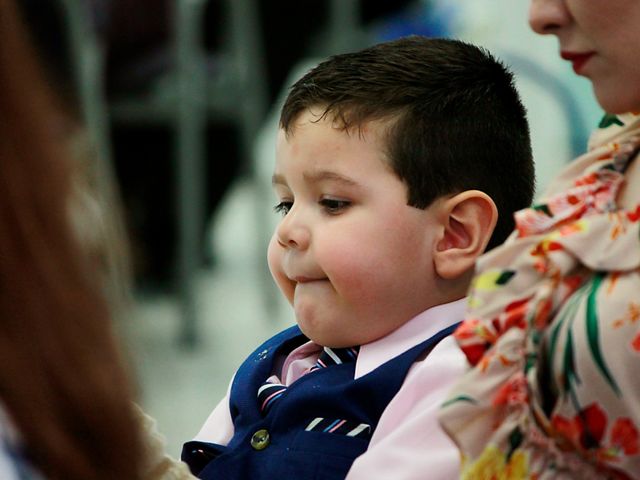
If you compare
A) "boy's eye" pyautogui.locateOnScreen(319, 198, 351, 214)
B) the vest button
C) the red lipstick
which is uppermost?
the red lipstick

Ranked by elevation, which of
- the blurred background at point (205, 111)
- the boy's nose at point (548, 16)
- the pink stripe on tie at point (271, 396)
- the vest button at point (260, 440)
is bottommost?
the blurred background at point (205, 111)

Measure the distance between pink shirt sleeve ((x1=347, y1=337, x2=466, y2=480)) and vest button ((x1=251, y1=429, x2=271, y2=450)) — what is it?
0.39ft

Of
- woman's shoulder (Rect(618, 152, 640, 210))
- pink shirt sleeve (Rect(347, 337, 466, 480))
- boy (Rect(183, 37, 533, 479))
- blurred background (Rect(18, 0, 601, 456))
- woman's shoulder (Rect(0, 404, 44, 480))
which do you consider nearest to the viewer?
woman's shoulder (Rect(0, 404, 44, 480))

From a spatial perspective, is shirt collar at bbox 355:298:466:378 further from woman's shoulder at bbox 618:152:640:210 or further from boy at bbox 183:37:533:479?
woman's shoulder at bbox 618:152:640:210

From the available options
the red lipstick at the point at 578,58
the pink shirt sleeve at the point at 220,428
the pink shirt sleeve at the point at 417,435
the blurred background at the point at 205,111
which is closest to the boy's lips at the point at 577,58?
the red lipstick at the point at 578,58

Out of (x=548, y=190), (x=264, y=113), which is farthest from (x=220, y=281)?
(x=548, y=190)

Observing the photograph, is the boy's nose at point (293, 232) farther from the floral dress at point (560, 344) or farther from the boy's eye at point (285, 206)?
the floral dress at point (560, 344)

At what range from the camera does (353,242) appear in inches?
44.2

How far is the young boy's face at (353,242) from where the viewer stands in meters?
1.12

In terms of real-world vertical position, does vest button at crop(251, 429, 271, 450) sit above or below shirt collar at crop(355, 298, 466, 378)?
below

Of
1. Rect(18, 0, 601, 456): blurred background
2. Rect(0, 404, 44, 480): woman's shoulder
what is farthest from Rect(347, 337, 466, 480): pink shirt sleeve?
Rect(18, 0, 601, 456): blurred background

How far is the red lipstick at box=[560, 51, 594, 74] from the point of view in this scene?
0.85 meters

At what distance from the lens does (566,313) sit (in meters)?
0.79

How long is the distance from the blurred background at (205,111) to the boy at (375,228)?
1513 mm
